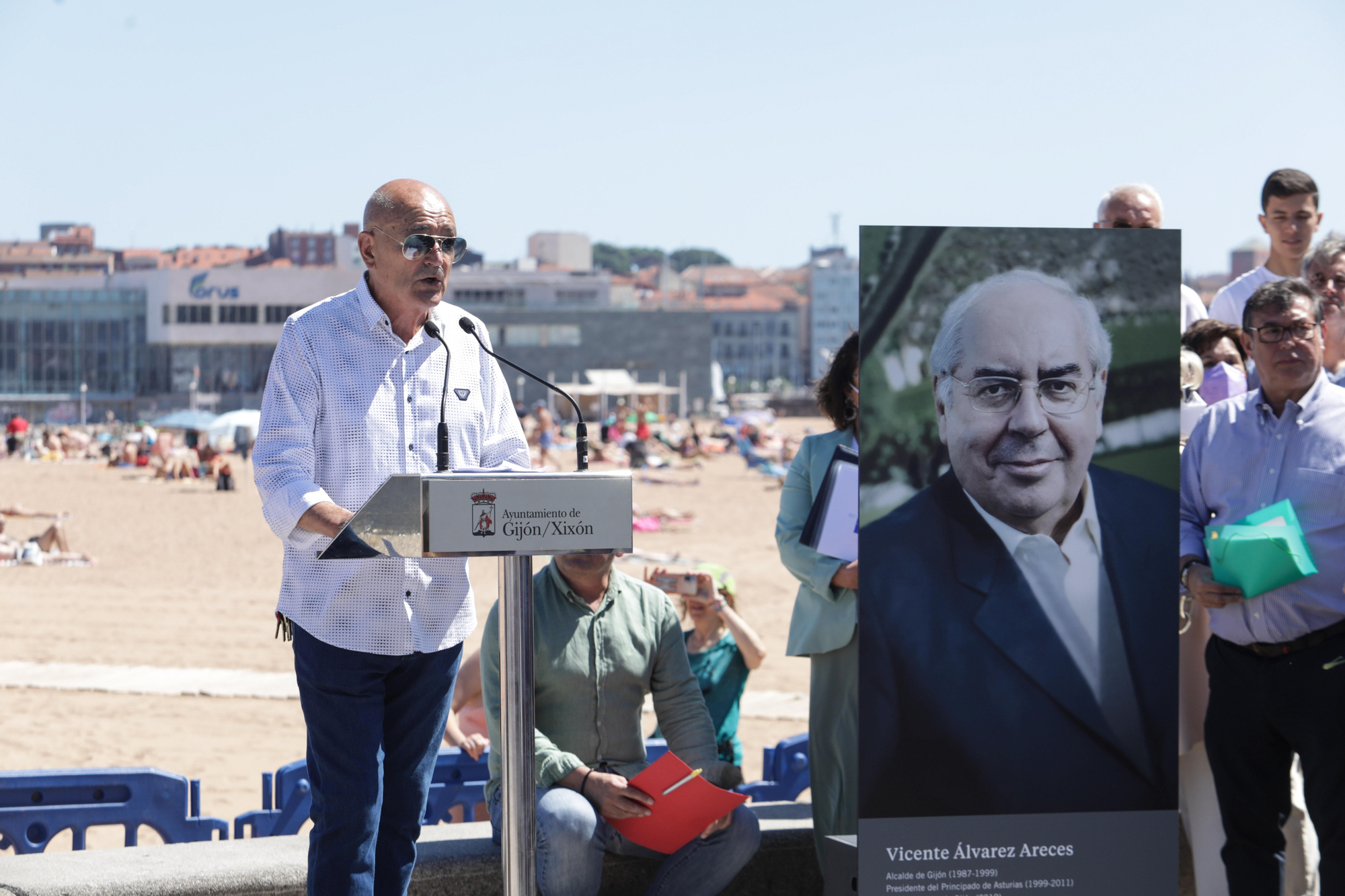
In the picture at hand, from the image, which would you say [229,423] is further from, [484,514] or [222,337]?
[222,337]

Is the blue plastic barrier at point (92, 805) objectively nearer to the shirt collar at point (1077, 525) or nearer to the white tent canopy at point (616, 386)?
the shirt collar at point (1077, 525)

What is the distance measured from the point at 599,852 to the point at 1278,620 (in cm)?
172

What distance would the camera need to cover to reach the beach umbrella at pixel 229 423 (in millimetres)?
32781

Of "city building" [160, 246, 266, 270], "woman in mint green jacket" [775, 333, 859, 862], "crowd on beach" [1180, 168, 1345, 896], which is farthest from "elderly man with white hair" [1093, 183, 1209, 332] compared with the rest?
"city building" [160, 246, 266, 270]

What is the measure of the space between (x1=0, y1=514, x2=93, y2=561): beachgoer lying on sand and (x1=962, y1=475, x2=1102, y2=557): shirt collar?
1436 cm

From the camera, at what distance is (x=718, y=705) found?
4.20 m

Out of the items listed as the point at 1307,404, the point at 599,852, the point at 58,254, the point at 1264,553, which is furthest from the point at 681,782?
the point at 58,254

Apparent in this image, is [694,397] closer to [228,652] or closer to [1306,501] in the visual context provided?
[228,652]

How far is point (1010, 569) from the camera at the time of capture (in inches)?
98.1

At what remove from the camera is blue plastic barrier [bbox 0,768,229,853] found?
3535 mm

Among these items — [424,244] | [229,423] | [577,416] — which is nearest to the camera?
[577,416]

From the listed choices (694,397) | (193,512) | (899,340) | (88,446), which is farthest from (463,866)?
(694,397)

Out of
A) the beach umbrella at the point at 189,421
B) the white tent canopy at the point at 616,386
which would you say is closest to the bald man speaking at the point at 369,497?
the beach umbrella at the point at 189,421

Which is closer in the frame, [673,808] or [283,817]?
[673,808]
